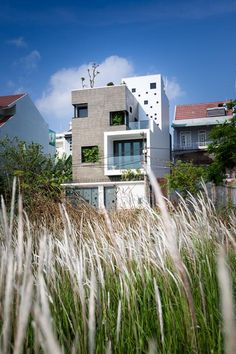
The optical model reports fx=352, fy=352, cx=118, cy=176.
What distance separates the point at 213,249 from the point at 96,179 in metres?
18.7

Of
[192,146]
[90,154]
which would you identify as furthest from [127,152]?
[192,146]

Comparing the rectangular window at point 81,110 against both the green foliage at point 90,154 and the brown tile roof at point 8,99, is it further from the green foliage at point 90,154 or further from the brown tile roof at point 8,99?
the brown tile roof at point 8,99

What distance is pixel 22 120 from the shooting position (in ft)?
69.4

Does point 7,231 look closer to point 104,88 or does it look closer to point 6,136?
point 6,136

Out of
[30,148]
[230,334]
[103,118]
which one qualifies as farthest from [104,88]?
[230,334]

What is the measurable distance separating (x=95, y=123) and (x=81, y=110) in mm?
1513

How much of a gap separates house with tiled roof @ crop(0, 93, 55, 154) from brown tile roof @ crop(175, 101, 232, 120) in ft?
34.3

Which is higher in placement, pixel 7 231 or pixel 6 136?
pixel 6 136

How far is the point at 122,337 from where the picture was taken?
3.81ft

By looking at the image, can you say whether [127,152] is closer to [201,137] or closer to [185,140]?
[185,140]

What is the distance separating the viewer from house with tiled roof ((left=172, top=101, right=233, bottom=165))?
84.6ft

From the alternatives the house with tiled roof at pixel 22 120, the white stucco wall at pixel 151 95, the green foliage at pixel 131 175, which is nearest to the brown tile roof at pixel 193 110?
the white stucco wall at pixel 151 95

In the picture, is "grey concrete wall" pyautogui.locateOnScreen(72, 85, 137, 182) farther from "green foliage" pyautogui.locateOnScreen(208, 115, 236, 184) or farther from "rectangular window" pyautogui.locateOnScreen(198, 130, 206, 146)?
"green foliage" pyautogui.locateOnScreen(208, 115, 236, 184)

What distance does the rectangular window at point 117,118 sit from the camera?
2131 cm
